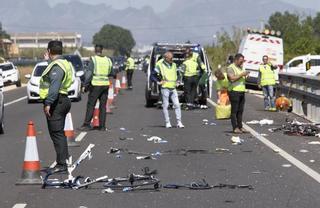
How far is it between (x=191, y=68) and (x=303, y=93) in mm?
3771

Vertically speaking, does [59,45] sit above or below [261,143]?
above

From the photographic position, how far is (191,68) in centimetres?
2308

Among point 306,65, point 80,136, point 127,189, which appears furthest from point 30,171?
point 306,65

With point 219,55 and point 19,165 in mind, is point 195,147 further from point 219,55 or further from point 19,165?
point 219,55

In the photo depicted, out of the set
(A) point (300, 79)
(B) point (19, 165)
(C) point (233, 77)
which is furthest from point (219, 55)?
(B) point (19, 165)

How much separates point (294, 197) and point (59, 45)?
408 centimetres

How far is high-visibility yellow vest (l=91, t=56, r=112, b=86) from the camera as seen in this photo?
16672mm

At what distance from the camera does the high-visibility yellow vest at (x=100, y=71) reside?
54.7 feet

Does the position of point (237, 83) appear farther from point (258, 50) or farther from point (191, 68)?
point (258, 50)

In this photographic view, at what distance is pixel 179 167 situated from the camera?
37.1 feet

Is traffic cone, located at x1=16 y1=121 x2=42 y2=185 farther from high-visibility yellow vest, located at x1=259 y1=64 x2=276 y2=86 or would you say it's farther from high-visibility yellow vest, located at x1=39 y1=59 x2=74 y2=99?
high-visibility yellow vest, located at x1=259 y1=64 x2=276 y2=86

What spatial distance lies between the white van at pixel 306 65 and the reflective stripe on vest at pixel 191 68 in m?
10.4

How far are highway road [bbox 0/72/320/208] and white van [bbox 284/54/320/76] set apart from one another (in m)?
13.7

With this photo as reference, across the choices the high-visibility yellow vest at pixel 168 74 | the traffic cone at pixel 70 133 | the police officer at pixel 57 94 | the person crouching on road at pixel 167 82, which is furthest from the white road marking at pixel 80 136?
Answer: the police officer at pixel 57 94
